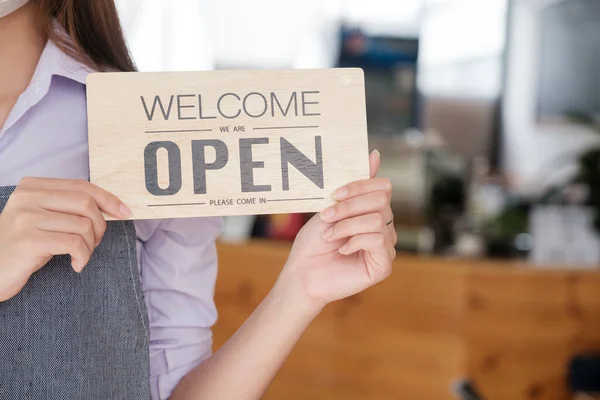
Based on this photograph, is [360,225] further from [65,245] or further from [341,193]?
[65,245]

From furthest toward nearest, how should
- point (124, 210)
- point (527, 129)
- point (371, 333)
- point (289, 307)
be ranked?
point (527, 129) → point (371, 333) → point (289, 307) → point (124, 210)

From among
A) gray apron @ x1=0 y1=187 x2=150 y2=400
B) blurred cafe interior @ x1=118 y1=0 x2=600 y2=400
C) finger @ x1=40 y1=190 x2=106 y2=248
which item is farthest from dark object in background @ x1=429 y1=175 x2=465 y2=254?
finger @ x1=40 y1=190 x2=106 y2=248

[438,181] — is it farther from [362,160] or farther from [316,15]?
[316,15]

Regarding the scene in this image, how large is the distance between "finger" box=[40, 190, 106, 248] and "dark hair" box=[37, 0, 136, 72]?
0.31 meters

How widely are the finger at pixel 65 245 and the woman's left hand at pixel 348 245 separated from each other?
31 centimetres

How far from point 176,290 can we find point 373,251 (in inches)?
12.4

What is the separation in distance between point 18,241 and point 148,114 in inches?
9.4

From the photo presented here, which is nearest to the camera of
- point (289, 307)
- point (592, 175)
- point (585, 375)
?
point (289, 307)

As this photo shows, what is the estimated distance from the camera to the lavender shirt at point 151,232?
91cm

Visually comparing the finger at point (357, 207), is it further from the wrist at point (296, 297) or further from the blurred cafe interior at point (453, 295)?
the blurred cafe interior at point (453, 295)

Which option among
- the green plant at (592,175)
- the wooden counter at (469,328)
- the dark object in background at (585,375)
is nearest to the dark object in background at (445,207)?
the wooden counter at (469,328)

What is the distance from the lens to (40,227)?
0.74 m

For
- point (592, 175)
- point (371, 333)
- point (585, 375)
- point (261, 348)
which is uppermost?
point (592, 175)

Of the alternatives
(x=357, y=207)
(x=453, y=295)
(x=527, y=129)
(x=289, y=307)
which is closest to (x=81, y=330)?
(x=289, y=307)
